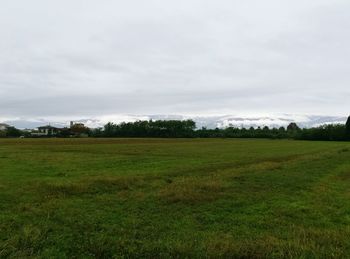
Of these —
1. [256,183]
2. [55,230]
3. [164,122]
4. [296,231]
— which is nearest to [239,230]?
[296,231]

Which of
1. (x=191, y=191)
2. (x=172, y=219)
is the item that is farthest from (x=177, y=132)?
(x=172, y=219)

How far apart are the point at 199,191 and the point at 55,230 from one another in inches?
279

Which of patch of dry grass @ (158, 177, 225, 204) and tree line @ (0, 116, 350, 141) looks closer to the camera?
patch of dry grass @ (158, 177, 225, 204)

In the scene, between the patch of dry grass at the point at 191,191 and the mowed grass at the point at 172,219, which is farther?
the patch of dry grass at the point at 191,191

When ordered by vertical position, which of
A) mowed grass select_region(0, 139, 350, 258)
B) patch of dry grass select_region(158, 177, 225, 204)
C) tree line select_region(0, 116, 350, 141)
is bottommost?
mowed grass select_region(0, 139, 350, 258)

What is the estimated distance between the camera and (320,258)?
23.6 feet

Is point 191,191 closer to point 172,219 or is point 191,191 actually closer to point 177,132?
point 172,219

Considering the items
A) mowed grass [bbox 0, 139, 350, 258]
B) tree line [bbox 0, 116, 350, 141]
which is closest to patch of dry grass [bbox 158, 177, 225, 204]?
mowed grass [bbox 0, 139, 350, 258]

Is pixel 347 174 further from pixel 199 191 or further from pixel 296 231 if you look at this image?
pixel 296 231

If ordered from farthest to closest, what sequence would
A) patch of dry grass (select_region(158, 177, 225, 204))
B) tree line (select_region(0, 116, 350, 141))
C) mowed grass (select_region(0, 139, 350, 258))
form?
tree line (select_region(0, 116, 350, 141)), patch of dry grass (select_region(158, 177, 225, 204)), mowed grass (select_region(0, 139, 350, 258))

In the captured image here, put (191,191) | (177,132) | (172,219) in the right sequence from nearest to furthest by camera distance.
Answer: (172,219)
(191,191)
(177,132)

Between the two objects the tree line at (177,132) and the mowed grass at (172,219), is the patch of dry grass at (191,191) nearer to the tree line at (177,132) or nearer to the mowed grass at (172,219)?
the mowed grass at (172,219)

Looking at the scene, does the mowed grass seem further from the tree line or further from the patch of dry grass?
the tree line

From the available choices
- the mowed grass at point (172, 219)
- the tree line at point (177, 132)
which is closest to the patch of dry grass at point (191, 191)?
the mowed grass at point (172, 219)
